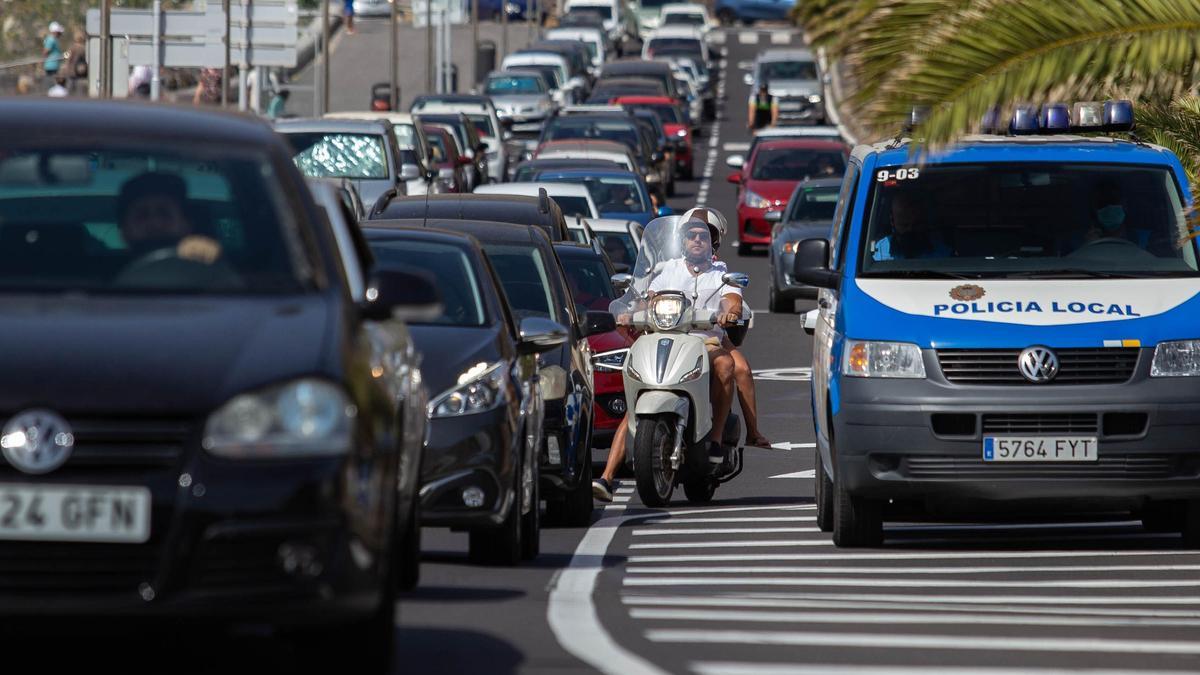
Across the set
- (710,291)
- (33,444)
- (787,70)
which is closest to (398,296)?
(33,444)

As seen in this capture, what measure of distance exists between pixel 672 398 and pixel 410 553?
5.34 metres

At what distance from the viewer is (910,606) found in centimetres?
1022

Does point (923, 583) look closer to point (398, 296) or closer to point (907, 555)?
point (907, 555)

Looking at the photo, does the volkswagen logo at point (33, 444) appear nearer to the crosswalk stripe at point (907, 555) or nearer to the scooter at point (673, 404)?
the crosswalk stripe at point (907, 555)

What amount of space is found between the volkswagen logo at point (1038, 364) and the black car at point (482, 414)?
2.06 meters

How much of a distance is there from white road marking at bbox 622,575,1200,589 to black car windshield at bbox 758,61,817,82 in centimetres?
6077

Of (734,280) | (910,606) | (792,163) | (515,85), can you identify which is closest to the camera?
(910,606)

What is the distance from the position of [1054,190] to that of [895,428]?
1732 millimetres

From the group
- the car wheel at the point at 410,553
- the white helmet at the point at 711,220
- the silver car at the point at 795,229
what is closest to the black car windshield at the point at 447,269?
the car wheel at the point at 410,553

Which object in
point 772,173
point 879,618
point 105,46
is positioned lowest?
point 772,173

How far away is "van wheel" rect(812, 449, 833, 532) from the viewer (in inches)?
526

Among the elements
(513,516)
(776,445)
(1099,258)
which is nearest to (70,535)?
(513,516)

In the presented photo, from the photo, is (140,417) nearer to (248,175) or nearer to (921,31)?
(248,175)

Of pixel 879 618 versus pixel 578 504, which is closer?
pixel 879 618
